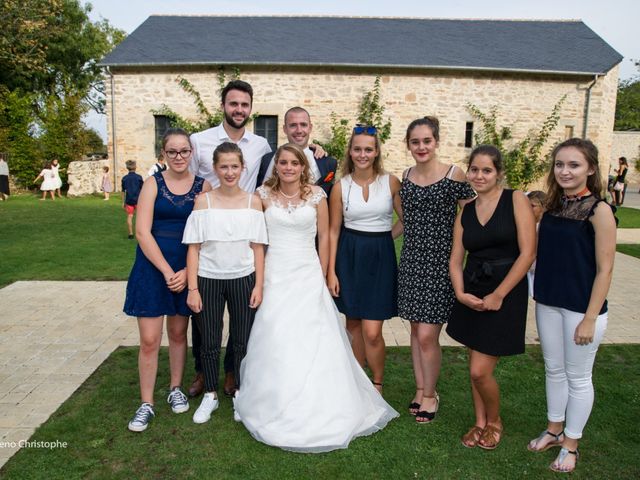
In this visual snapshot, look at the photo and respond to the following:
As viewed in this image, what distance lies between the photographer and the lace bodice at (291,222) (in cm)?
352

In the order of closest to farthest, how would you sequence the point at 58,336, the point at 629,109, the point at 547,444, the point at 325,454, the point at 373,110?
the point at 325,454
the point at 547,444
the point at 58,336
the point at 373,110
the point at 629,109

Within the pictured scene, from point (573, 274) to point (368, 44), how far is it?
62.0 feet

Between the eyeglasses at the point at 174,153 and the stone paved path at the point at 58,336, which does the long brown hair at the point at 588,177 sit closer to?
the eyeglasses at the point at 174,153

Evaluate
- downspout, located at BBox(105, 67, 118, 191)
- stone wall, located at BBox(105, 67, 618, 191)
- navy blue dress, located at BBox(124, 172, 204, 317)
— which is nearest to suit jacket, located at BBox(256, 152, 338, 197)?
navy blue dress, located at BBox(124, 172, 204, 317)

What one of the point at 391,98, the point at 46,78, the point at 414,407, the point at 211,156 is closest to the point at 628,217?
the point at 391,98

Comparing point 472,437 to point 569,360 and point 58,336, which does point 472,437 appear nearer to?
point 569,360

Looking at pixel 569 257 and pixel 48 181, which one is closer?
pixel 569 257

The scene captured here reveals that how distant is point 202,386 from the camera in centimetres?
406

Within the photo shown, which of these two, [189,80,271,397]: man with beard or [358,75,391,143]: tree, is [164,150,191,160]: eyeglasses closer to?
[189,80,271,397]: man with beard

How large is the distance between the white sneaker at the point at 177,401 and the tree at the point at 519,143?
17.7m

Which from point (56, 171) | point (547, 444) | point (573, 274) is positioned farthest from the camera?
point (56, 171)

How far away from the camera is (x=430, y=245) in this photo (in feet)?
11.3

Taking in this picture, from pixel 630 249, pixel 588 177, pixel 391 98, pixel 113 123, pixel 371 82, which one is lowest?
pixel 630 249

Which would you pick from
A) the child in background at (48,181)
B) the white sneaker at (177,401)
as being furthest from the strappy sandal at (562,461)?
the child in background at (48,181)
